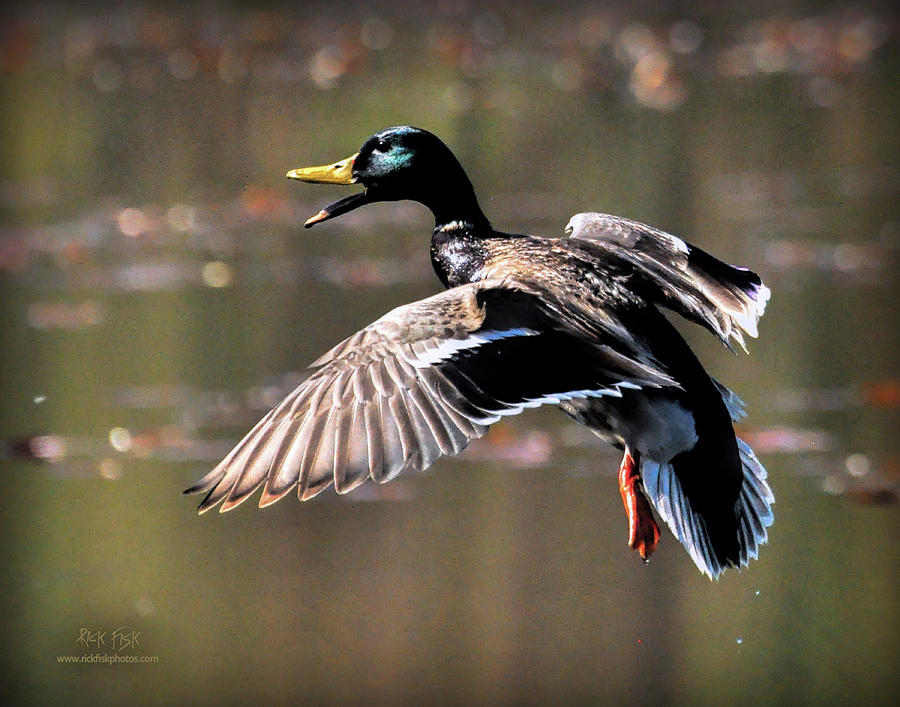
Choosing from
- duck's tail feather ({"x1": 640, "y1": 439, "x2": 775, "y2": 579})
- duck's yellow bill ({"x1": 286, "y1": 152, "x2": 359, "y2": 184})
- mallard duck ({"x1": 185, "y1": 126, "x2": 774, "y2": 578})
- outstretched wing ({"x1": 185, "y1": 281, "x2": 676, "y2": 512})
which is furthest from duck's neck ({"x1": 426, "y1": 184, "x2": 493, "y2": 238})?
duck's tail feather ({"x1": 640, "y1": 439, "x2": 775, "y2": 579})

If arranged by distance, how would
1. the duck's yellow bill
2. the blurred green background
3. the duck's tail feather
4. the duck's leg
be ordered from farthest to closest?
1. the duck's yellow bill
2. the blurred green background
3. the duck's leg
4. the duck's tail feather

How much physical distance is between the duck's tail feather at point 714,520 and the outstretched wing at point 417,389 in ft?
1.41

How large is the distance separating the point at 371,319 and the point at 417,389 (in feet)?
11.7

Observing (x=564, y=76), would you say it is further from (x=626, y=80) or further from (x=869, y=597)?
(x=869, y=597)

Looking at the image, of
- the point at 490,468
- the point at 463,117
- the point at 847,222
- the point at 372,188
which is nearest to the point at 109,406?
the point at 490,468

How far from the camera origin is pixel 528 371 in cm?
388

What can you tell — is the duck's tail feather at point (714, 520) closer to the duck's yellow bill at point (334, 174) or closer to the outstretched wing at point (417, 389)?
the outstretched wing at point (417, 389)

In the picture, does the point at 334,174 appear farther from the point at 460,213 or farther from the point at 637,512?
the point at 637,512

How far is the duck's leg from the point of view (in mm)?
4414

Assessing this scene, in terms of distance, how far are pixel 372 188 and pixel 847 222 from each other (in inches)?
182

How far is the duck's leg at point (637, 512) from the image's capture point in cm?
441

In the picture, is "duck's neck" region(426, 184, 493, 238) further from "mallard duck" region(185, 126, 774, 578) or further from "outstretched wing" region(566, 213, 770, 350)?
"outstretched wing" region(566, 213, 770, 350)

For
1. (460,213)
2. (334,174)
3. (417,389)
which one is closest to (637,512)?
(417,389)

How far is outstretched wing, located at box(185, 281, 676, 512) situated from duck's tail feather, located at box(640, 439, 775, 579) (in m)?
0.43
